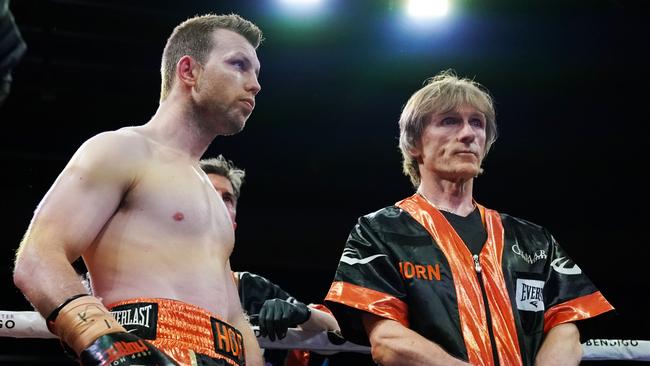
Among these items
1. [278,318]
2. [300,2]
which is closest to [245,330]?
[278,318]

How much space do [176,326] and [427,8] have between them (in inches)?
160

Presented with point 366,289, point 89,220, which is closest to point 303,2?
point 366,289

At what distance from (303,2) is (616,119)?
3.06m

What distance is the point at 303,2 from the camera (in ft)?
17.0

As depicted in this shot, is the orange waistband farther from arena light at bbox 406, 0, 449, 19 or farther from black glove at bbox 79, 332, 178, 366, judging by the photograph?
arena light at bbox 406, 0, 449, 19

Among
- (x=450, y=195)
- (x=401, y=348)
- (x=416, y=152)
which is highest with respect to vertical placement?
(x=416, y=152)

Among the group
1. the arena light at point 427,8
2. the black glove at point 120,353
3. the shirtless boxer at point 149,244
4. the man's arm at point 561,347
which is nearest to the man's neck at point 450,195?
the man's arm at point 561,347

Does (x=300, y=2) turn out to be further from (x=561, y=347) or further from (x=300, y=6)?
(x=561, y=347)

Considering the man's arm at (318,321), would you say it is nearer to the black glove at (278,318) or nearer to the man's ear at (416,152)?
the black glove at (278,318)

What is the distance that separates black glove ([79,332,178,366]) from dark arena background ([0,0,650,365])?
4.13 meters

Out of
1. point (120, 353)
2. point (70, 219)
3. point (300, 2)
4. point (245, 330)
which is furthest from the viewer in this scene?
point (300, 2)

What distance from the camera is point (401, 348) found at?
6.34ft

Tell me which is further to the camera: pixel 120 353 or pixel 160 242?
pixel 160 242

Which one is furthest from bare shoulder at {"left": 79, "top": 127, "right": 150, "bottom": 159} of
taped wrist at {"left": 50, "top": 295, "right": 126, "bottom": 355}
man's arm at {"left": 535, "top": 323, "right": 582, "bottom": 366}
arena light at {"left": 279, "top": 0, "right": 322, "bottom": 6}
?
arena light at {"left": 279, "top": 0, "right": 322, "bottom": 6}
